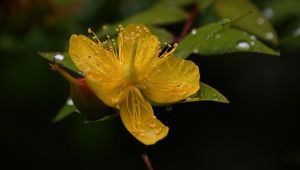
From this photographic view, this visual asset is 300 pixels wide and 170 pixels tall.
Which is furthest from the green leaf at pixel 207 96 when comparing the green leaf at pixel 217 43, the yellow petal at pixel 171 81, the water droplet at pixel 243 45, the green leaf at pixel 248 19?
the green leaf at pixel 248 19

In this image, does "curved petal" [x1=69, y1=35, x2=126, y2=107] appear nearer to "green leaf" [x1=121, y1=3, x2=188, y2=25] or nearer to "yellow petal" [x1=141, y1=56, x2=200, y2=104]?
"yellow petal" [x1=141, y1=56, x2=200, y2=104]

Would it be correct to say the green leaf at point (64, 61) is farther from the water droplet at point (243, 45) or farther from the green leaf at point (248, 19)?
the green leaf at point (248, 19)

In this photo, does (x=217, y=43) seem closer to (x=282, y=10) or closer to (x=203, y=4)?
(x=203, y=4)

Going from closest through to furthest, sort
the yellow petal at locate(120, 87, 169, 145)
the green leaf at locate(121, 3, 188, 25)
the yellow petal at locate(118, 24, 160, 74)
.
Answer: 1. the yellow petal at locate(120, 87, 169, 145)
2. the yellow petal at locate(118, 24, 160, 74)
3. the green leaf at locate(121, 3, 188, 25)

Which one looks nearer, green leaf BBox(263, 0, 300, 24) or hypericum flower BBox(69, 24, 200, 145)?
hypericum flower BBox(69, 24, 200, 145)

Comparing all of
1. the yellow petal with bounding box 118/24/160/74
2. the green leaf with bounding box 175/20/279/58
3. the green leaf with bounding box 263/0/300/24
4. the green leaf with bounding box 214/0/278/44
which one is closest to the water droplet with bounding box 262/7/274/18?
the green leaf with bounding box 263/0/300/24

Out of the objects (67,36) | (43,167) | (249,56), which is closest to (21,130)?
(43,167)

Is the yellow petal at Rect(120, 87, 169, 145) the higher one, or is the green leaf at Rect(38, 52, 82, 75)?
the green leaf at Rect(38, 52, 82, 75)

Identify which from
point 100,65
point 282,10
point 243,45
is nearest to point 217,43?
point 243,45
